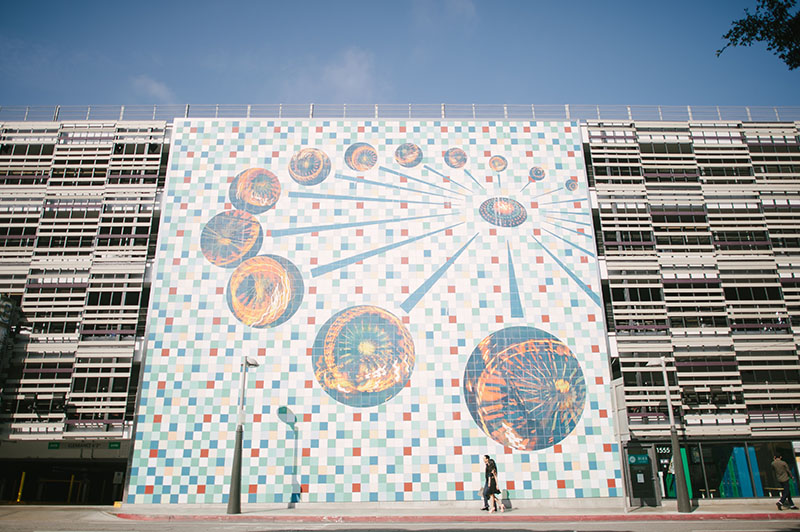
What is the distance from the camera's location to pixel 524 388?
912 inches

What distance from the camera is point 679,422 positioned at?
2333cm

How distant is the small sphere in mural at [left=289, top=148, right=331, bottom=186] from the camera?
86.4 feet

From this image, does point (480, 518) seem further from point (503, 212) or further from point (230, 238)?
point (230, 238)

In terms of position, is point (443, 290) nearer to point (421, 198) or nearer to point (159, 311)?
point (421, 198)

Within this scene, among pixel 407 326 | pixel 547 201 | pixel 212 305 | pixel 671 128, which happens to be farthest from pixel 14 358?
pixel 671 128

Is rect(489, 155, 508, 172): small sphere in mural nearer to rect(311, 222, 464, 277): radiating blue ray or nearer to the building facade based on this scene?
the building facade

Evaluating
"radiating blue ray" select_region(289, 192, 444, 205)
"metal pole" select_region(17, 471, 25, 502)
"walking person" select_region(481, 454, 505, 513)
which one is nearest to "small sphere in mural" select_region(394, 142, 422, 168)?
"radiating blue ray" select_region(289, 192, 444, 205)

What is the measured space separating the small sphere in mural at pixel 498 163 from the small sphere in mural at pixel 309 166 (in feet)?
26.5

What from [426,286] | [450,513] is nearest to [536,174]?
[426,286]

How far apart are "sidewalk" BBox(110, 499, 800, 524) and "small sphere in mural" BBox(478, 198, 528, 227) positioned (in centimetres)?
1231

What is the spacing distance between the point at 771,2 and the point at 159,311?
23.6 metres

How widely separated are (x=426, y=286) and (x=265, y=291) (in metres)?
7.26

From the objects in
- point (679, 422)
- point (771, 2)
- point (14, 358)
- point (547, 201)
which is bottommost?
point (679, 422)

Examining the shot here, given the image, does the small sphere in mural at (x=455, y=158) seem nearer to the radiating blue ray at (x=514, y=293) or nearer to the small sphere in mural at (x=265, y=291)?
the radiating blue ray at (x=514, y=293)
